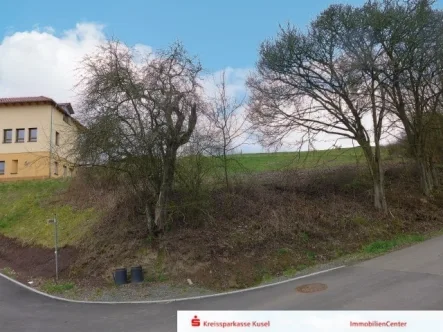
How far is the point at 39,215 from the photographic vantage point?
2255cm

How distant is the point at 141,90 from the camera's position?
562 inches

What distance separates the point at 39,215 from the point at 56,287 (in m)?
9.88

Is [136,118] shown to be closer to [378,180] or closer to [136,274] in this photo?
[136,274]

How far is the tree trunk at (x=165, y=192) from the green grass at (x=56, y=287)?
3.58 metres

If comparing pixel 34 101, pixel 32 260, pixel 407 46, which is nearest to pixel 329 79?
pixel 407 46

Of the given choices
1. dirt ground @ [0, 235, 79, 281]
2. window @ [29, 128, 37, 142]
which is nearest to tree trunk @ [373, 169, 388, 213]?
dirt ground @ [0, 235, 79, 281]

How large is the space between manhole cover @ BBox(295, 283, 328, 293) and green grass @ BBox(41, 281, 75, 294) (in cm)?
741

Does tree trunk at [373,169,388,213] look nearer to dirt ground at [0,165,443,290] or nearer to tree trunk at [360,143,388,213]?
tree trunk at [360,143,388,213]

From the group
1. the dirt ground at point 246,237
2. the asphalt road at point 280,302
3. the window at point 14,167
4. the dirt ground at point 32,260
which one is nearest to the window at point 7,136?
the window at point 14,167

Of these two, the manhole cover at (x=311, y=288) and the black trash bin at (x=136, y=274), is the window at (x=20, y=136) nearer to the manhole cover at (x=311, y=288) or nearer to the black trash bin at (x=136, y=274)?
the black trash bin at (x=136, y=274)

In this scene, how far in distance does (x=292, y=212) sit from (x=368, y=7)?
907cm

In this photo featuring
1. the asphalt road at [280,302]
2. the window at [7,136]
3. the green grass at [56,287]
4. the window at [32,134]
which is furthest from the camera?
the window at [7,136]

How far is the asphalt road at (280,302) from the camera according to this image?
929 centimetres

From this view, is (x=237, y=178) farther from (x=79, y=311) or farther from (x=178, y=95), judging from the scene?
(x=79, y=311)
